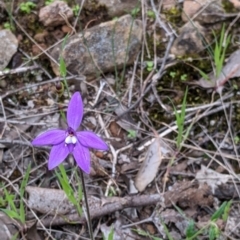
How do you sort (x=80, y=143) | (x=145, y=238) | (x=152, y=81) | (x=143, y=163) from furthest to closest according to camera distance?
(x=152, y=81)
(x=143, y=163)
(x=145, y=238)
(x=80, y=143)

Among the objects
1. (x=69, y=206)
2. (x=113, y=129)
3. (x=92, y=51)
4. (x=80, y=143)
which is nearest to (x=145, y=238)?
(x=69, y=206)

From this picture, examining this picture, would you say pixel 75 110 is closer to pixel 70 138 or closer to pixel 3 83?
pixel 70 138

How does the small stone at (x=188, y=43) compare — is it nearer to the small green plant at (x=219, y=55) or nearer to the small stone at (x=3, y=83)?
the small green plant at (x=219, y=55)

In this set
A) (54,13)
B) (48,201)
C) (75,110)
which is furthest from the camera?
(54,13)

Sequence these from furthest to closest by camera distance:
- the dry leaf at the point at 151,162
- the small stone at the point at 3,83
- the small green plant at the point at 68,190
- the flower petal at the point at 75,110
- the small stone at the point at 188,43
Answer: the small stone at the point at 188,43 → the small stone at the point at 3,83 → the dry leaf at the point at 151,162 → the small green plant at the point at 68,190 → the flower petal at the point at 75,110

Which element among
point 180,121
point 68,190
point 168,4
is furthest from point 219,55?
point 68,190

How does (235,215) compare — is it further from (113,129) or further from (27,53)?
(27,53)

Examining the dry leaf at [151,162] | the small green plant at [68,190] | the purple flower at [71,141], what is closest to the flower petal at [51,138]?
the purple flower at [71,141]

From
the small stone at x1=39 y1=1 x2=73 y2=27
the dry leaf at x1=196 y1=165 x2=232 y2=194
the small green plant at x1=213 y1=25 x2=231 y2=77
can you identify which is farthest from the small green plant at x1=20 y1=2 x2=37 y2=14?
the dry leaf at x1=196 y1=165 x2=232 y2=194
